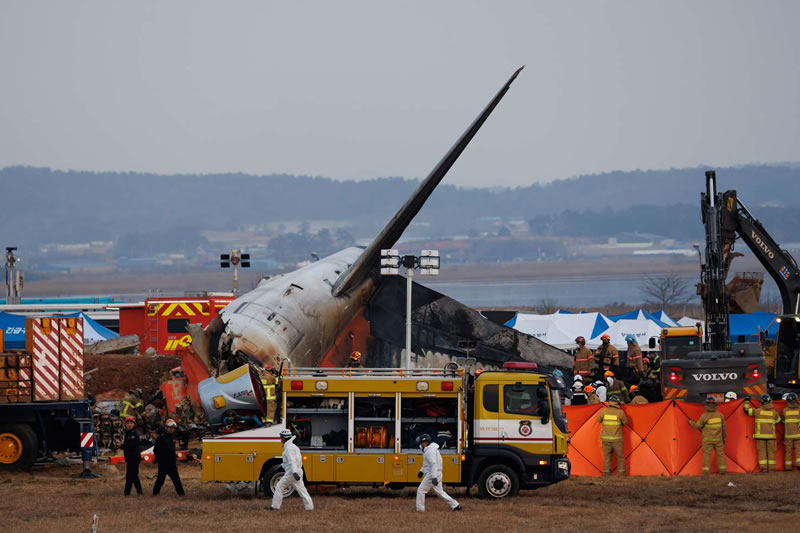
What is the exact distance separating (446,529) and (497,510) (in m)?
2.05

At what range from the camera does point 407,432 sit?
21.8m

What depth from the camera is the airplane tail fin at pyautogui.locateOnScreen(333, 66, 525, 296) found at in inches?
1528

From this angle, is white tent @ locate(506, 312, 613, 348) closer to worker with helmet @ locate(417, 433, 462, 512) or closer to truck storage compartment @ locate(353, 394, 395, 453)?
truck storage compartment @ locate(353, 394, 395, 453)

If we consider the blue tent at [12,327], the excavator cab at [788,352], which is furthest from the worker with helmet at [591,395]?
the blue tent at [12,327]

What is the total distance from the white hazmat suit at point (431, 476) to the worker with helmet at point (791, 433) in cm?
855

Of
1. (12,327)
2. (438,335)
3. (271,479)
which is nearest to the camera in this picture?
(271,479)

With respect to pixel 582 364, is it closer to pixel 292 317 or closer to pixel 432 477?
pixel 292 317

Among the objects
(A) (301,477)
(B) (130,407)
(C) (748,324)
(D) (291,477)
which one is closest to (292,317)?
(B) (130,407)

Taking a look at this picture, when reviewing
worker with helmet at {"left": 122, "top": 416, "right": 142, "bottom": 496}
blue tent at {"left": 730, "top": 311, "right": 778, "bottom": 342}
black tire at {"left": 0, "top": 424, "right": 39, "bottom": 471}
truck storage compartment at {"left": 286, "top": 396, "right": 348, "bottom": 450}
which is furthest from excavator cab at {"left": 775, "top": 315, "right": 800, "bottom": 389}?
black tire at {"left": 0, "top": 424, "right": 39, "bottom": 471}

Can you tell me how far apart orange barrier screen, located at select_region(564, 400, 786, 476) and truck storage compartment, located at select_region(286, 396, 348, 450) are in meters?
6.20

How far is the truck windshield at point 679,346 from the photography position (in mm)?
34875

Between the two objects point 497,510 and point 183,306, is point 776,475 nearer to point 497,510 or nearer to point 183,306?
point 497,510

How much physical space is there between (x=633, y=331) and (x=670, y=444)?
105 ft

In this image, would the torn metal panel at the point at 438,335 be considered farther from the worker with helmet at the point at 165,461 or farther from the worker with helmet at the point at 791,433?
the worker with helmet at the point at 165,461
